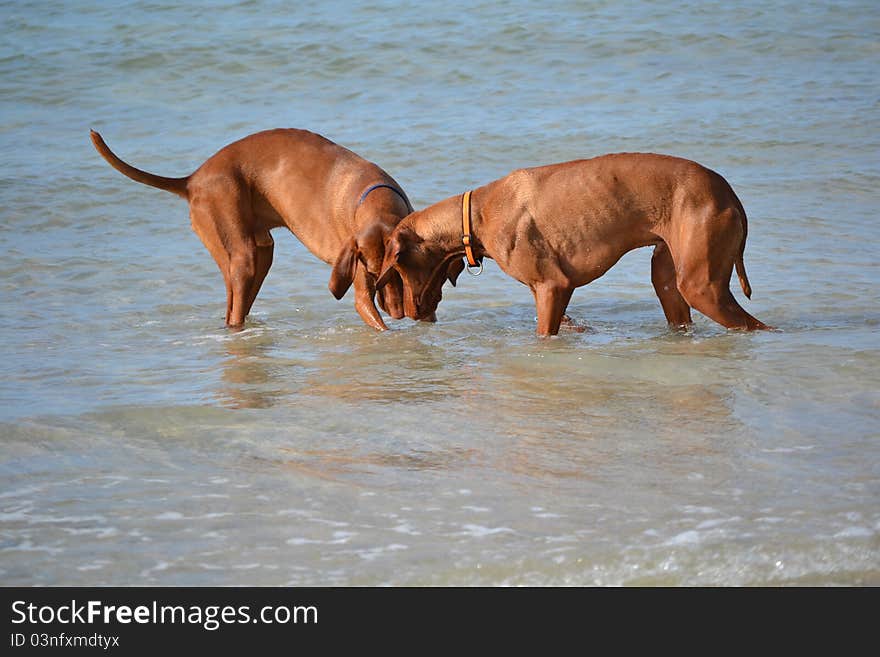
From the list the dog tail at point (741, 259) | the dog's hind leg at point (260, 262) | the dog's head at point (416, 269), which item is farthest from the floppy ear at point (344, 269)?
the dog tail at point (741, 259)

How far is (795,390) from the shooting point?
5.86 meters

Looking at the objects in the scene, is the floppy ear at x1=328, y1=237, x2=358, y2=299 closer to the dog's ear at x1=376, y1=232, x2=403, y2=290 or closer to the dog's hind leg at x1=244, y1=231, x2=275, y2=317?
the dog's ear at x1=376, y1=232, x2=403, y2=290

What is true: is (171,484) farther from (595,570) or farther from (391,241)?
(391,241)

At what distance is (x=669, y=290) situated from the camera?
7480 millimetres

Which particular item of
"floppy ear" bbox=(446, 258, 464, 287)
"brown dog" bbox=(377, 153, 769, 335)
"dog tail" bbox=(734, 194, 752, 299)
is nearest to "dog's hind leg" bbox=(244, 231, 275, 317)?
"brown dog" bbox=(377, 153, 769, 335)

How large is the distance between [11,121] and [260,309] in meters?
10.3

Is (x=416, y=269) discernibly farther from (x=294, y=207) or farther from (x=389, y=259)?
(x=294, y=207)

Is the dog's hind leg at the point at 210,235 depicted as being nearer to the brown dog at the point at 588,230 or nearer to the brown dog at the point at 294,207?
the brown dog at the point at 294,207

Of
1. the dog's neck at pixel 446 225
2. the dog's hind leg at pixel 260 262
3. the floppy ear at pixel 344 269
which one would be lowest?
the dog's hind leg at pixel 260 262

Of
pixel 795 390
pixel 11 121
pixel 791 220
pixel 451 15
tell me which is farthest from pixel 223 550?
pixel 451 15

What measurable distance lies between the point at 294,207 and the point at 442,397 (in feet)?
7.55

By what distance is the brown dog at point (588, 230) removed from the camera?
6.84m

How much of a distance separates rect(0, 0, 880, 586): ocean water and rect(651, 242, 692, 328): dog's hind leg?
0.46 ft

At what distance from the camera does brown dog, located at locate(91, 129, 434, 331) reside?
7484 mm
